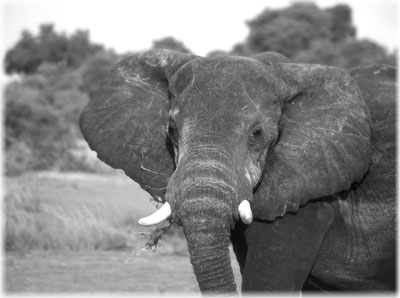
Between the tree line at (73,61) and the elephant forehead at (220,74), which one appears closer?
the elephant forehead at (220,74)

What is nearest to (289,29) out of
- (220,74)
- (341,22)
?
(341,22)

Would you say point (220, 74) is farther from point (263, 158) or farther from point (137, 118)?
point (137, 118)

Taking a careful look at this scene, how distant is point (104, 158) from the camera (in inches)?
219

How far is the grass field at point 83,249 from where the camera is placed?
933 centimetres

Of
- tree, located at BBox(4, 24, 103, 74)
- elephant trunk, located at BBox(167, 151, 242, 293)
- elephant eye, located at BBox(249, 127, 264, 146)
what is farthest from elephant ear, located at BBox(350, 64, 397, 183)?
tree, located at BBox(4, 24, 103, 74)

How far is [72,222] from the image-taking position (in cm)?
1181

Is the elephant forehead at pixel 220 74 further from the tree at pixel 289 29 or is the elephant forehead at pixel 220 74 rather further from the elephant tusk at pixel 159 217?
the tree at pixel 289 29

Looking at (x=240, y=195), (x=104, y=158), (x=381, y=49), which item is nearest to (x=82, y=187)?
(x=104, y=158)

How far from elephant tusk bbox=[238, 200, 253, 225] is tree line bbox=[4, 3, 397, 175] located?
3.96 feet

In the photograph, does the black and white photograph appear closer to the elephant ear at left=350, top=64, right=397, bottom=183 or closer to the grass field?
the elephant ear at left=350, top=64, right=397, bottom=183

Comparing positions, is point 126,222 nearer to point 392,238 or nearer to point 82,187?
point 82,187

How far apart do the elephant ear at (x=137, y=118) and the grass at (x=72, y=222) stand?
466cm

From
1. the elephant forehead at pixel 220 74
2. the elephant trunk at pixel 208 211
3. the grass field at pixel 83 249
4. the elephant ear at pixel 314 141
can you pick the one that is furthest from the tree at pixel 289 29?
the elephant trunk at pixel 208 211

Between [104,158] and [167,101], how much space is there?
1.84ft
